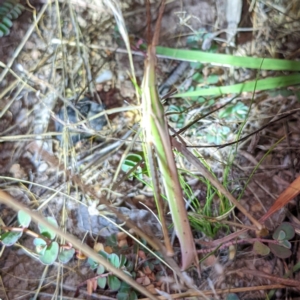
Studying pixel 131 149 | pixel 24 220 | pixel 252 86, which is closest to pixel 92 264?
pixel 24 220

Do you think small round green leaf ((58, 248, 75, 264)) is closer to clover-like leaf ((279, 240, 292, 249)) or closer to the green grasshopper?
the green grasshopper

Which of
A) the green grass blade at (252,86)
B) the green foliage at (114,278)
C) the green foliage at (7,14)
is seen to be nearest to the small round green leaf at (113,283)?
the green foliage at (114,278)

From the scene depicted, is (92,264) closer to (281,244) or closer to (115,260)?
(115,260)

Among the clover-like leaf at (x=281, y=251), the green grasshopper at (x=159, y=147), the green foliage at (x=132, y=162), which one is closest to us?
the green grasshopper at (x=159, y=147)

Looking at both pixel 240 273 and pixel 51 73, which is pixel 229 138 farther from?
pixel 51 73

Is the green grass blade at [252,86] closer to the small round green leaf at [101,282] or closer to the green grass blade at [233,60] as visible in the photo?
the green grass blade at [233,60]

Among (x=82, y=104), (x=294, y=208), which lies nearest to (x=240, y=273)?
(x=294, y=208)

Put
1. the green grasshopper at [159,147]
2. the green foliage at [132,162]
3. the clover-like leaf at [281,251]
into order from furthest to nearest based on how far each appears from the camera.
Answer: the green foliage at [132,162]
the clover-like leaf at [281,251]
the green grasshopper at [159,147]

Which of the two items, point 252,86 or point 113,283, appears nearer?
point 113,283
